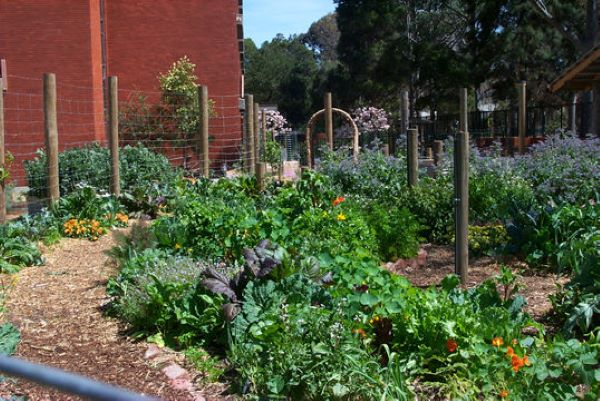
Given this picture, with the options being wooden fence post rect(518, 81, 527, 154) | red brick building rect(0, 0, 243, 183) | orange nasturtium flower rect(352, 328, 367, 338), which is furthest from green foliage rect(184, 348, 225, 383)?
red brick building rect(0, 0, 243, 183)

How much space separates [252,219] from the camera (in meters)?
5.49

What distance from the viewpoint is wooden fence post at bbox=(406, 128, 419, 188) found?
818 cm

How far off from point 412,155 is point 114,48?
1390 cm

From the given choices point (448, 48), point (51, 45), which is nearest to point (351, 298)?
point (51, 45)

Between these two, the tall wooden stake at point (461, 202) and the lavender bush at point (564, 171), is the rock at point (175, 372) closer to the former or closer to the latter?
the tall wooden stake at point (461, 202)

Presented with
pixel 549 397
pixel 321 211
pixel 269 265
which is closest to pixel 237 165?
pixel 321 211

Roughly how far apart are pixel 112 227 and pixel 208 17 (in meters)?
13.2

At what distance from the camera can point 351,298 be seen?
12.6 feet

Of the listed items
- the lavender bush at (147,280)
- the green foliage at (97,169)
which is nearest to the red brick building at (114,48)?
the green foliage at (97,169)

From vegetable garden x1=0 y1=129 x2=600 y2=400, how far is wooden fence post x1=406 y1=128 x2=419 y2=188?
1.40 feet

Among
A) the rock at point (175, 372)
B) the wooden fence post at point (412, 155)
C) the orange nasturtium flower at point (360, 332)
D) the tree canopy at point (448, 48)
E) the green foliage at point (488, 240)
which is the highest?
the tree canopy at point (448, 48)

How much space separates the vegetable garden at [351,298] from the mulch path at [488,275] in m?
0.12

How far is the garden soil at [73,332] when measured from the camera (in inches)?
153

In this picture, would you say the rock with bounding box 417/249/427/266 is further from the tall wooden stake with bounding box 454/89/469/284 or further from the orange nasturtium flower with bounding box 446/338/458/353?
the orange nasturtium flower with bounding box 446/338/458/353
